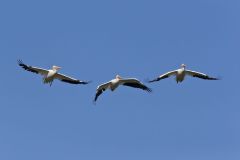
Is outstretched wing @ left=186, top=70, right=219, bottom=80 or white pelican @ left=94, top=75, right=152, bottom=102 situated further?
outstretched wing @ left=186, top=70, right=219, bottom=80

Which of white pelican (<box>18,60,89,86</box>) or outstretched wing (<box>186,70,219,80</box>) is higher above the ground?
outstretched wing (<box>186,70,219,80</box>)

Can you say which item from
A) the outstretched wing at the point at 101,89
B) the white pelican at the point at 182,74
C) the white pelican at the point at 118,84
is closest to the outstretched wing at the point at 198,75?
the white pelican at the point at 182,74

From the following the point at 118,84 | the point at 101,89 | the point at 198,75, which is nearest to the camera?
the point at 118,84

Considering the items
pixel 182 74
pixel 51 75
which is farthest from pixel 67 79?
pixel 182 74

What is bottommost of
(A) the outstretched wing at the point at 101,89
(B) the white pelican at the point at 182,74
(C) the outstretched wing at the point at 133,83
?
(A) the outstretched wing at the point at 101,89

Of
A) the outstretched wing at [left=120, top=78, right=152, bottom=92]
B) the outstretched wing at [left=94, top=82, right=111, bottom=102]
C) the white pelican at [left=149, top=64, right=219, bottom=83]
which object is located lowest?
the outstretched wing at [left=94, top=82, right=111, bottom=102]

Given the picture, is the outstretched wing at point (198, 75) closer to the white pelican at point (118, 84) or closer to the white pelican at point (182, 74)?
the white pelican at point (182, 74)

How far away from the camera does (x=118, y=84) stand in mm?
61812

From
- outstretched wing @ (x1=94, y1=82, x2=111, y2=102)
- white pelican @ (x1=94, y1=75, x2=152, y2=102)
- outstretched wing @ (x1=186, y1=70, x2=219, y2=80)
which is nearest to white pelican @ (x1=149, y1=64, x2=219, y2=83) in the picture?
outstretched wing @ (x1=186, y1=70, x2=219, y2=80)

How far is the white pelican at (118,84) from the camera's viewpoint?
61.7m

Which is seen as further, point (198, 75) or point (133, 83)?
point (198, 75)

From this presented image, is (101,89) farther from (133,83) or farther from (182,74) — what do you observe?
(182,74)

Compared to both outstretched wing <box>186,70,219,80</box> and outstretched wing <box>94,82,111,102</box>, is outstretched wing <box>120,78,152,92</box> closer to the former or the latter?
outstretched wing <box>94,82,111,102</box>

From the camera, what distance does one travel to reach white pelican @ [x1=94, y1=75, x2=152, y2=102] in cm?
6172
